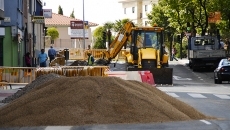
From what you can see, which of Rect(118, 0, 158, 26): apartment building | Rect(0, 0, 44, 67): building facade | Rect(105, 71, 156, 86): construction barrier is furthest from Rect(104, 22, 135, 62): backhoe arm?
Rect(118, 0, 158, 26): apartment building

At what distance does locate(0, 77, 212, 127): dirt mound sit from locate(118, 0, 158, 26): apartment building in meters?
120

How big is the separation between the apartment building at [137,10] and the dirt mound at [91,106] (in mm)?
119674

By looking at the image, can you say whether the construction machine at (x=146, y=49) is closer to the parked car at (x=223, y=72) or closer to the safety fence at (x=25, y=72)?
the parked car at (x=223, y=72)

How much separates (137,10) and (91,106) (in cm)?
12745

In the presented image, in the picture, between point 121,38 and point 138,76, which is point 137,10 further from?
point 138,76

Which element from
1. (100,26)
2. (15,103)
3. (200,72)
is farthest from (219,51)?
(100,26)

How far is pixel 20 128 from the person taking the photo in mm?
16172

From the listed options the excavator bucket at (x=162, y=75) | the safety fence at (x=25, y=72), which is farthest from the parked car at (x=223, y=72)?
the safety fence at (x=25, y=72)

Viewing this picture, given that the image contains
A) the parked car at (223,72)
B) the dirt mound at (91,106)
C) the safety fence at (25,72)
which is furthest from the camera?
the parked car at (223,72)

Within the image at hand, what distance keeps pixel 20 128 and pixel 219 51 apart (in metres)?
40.4

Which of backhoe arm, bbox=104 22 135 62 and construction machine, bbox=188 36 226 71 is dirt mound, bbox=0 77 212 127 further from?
construction machine, bbox=188 36 226 71

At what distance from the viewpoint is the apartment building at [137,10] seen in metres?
140

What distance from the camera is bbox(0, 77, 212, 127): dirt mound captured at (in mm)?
16828

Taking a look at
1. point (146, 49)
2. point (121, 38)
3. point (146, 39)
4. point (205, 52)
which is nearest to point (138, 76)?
point (146, 49)
